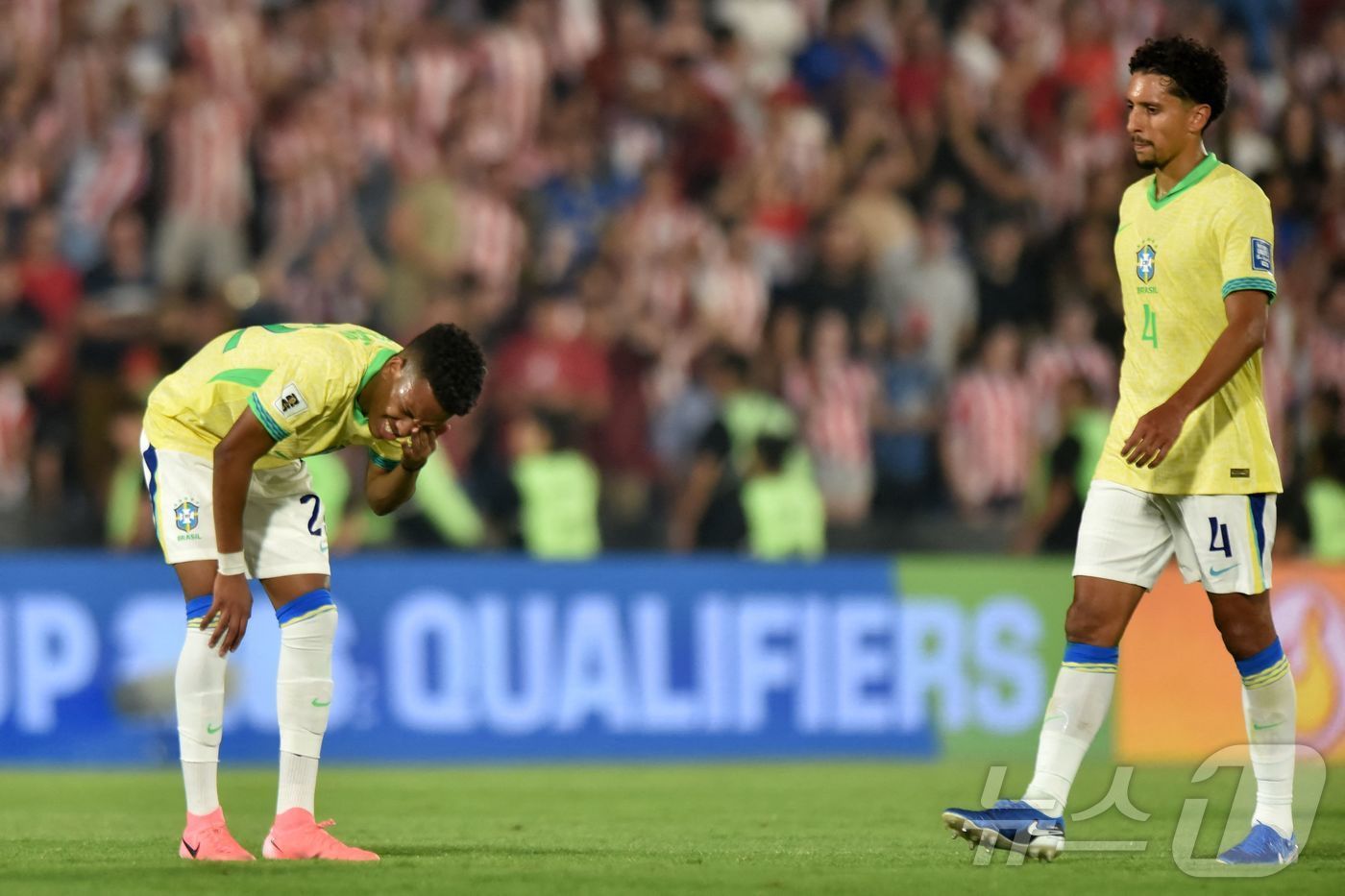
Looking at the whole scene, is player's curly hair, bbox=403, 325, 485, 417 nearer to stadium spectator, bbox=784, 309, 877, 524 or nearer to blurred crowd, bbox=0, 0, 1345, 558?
blurred crowd, bbox=0, 0, 1345, 558

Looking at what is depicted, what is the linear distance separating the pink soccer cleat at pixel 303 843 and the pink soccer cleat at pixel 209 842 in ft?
0.32

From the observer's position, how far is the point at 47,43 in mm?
15812

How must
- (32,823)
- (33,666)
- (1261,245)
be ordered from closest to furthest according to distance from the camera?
(1261,245), (32,823), (33,666)

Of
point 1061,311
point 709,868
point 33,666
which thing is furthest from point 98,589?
point 1061,311

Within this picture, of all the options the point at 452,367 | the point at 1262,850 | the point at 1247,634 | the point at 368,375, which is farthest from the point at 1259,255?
the point at 368,375

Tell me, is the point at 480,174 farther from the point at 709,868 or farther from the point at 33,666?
the point at 709,868

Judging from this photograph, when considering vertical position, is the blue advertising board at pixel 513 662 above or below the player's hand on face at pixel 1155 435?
below

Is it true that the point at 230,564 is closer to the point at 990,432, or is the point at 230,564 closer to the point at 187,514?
the point at 187,514

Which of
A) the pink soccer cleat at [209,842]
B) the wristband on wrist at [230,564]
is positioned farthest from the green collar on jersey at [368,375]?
the pink soccer cleat at [209,842]

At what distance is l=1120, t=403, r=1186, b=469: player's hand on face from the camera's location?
21.2 feet

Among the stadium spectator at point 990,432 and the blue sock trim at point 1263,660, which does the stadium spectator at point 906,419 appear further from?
the blue sock trim at point 1263,660

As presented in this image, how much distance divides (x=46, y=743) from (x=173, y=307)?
3382mm

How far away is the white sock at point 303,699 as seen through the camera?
7012 mm

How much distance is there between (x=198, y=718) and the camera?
704cm
